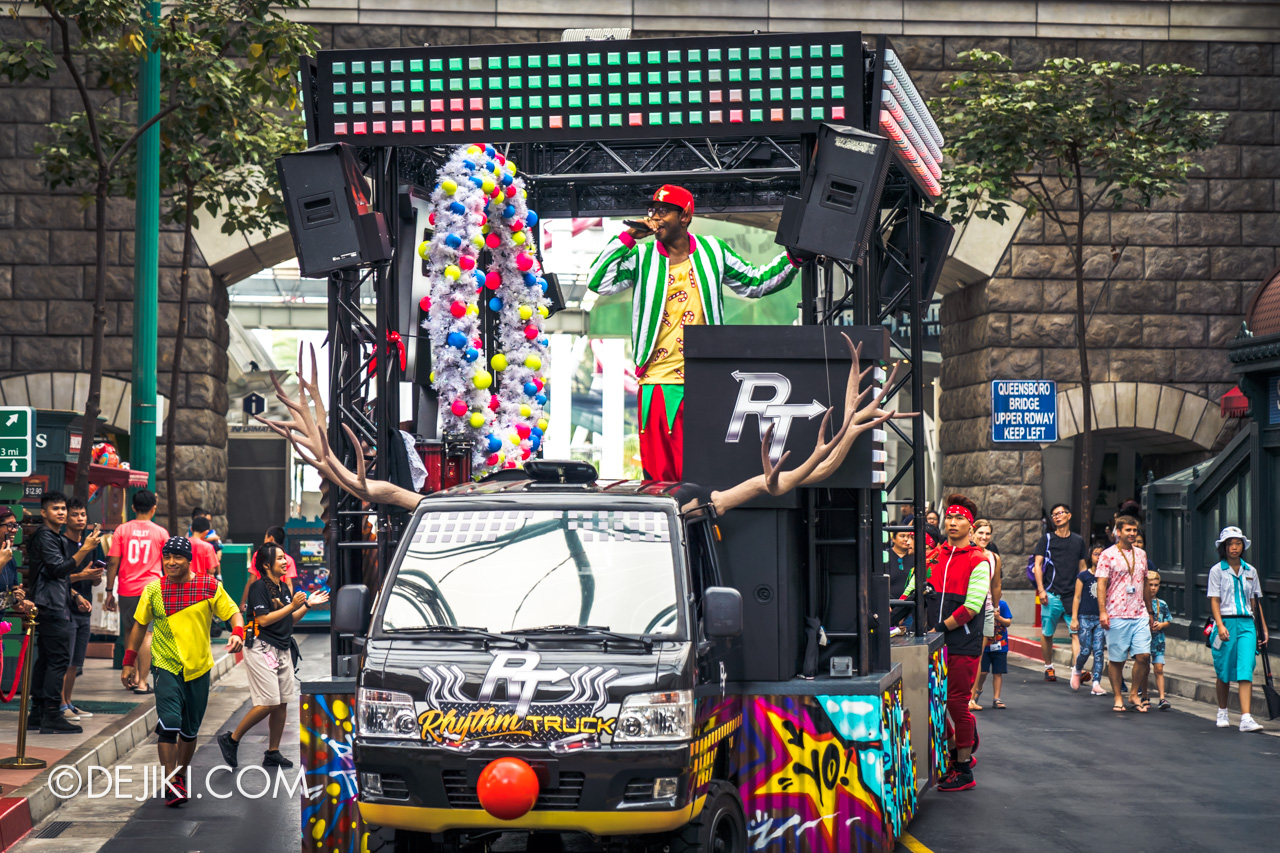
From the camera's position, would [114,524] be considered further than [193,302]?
No

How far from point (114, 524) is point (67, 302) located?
514 centimetres

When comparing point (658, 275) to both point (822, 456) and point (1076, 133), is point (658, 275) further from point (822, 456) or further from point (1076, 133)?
point (1076, 133)

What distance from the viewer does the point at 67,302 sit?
75.9ft

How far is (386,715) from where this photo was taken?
6.29 m

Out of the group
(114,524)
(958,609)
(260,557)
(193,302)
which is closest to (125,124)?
(193,302)

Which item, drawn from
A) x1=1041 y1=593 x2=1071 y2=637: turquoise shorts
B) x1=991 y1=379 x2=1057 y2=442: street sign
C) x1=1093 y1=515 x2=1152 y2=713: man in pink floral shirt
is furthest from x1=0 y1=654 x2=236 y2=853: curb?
x1=991 y1=379 x2=1057 y2=442: street sign

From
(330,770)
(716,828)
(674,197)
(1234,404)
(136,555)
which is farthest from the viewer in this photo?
(1234,404)

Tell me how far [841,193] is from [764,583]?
7.46ft

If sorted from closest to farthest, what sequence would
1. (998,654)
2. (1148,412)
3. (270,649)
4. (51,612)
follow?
(270,649), (51,612), (998,654), (1148,412)

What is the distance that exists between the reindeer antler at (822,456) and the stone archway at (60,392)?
57.2 ft

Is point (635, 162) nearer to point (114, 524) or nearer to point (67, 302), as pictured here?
point (114, 524)

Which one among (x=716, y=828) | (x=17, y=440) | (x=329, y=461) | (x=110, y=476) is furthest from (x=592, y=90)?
(x=110, y=476)

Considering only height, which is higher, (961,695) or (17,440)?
(17,440)

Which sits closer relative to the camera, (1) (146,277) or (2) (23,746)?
(2) (23,746)
